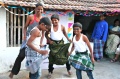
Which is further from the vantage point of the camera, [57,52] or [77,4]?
[77,4]

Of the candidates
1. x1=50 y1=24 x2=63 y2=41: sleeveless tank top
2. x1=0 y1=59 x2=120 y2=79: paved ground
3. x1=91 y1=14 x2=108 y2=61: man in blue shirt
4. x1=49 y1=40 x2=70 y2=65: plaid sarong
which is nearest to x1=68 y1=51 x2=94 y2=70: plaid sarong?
x1=49 y1=40 x2=70 y2=65: plaid sarong

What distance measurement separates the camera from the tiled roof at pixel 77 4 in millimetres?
5779

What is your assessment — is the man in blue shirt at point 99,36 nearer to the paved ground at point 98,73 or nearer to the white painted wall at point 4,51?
the paved ground at point 98,73

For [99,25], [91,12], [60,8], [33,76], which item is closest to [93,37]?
[99,25]

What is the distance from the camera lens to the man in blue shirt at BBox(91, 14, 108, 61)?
776cm

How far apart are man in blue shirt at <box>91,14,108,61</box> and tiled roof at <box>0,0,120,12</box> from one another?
0.47 m

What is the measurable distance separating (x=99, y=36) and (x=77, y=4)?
5.29 feet

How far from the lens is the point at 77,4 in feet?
23.0

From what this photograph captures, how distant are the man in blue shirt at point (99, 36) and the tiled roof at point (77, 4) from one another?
1.54 ft

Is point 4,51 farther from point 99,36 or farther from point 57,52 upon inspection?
point 99,36

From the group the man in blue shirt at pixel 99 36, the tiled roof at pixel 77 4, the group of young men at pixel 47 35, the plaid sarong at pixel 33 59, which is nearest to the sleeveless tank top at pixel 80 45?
the group of young men at pixel 47 35

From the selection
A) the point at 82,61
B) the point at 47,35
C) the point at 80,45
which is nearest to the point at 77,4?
the point at 47,35

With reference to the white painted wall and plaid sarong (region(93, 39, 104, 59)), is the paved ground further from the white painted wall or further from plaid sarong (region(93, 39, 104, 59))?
plaid sarong (region(93, 39, 104, 59))

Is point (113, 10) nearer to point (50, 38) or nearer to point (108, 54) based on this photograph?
point (108, 54)
